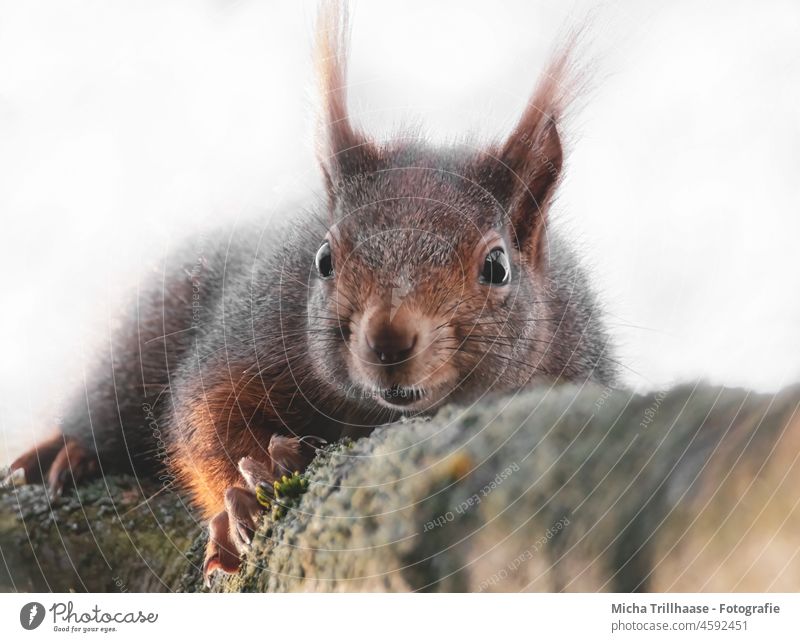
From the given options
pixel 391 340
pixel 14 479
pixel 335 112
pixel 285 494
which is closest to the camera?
pixel 391 340

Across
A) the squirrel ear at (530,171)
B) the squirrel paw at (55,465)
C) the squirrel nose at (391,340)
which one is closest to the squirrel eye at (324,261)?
the squirrel nose at (391,340)

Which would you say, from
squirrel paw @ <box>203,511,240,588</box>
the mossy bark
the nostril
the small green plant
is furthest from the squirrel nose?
squirrel paw @ <box>203,511,240,588</box>

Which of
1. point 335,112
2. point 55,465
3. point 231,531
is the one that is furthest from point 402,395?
point 55,465

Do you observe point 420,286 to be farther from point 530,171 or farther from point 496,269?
point 530,171

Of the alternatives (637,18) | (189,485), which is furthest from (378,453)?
(637,18)

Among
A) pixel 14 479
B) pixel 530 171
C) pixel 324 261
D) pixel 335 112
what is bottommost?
pixel 14 479
